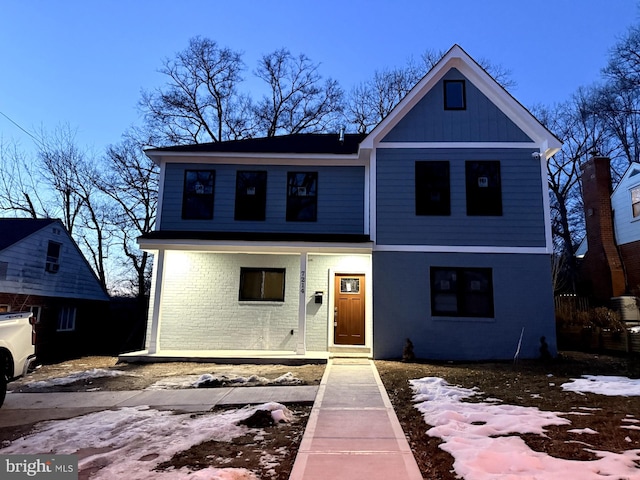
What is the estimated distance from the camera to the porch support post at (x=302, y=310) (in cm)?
1008

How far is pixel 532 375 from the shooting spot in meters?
7.94

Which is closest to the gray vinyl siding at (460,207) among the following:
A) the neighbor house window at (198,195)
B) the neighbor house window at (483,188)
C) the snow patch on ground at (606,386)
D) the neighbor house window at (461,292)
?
the neighbor house window at (483,188)

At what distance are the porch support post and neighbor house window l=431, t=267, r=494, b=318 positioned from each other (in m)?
3.28

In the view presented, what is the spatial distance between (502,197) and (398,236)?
117 inches

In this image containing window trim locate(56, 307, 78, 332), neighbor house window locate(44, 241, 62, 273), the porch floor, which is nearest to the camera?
the porch floor

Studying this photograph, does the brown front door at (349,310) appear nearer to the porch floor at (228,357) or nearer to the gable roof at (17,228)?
the porch floor at (228,357)

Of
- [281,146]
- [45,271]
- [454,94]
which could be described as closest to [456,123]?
[454,94]

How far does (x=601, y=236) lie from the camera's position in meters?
17.6

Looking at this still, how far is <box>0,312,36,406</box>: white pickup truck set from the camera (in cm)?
560

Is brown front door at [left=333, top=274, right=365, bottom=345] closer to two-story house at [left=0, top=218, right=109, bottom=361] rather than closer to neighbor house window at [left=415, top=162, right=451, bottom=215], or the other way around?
neighbor house window at [left=415, top=162, right=451, bottom=215]

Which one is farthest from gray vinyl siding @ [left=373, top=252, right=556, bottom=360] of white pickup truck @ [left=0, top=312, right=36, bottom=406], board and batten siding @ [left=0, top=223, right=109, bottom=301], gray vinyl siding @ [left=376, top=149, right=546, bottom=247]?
board and batten siding @ [left=0, top=223, right=109, bottom=301]

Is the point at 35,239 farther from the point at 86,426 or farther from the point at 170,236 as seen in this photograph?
the point at 86,426

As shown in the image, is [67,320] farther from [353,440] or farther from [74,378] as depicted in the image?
[353,440]

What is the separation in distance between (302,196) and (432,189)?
11.9ft
